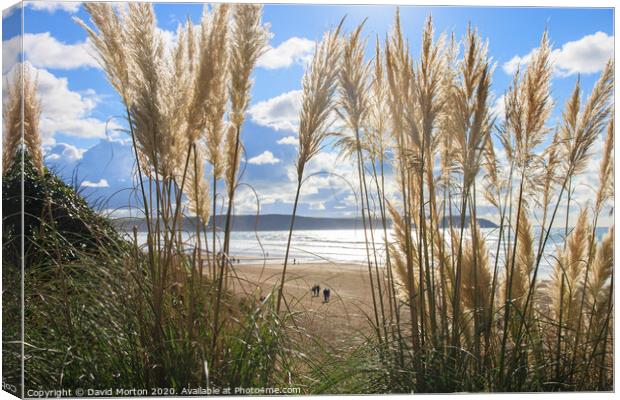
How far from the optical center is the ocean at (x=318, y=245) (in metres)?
3.77

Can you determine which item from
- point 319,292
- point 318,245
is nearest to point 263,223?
point 318,245

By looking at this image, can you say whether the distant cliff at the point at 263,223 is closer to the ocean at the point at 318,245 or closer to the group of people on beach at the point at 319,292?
the ocean at the point at 318,245

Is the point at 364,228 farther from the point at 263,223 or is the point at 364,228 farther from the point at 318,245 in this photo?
the point at 263,223

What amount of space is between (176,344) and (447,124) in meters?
1.92

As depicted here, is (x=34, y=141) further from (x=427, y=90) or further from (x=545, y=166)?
(x=545, y=166)

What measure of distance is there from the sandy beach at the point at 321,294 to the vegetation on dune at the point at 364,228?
0.24 feet

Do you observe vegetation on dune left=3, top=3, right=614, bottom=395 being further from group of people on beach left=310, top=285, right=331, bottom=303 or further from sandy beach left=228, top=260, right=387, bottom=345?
group of people on beach left=310, top=285, right=331, bottom=303

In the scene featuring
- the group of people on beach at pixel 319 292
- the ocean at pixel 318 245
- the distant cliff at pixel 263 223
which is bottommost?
the group of people on beach at pixel 319 292

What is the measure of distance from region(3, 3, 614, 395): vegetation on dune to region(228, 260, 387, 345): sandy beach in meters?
0.07

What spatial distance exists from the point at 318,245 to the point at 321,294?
0.42m

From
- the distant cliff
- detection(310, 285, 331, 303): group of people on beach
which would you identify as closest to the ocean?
the distant cliff

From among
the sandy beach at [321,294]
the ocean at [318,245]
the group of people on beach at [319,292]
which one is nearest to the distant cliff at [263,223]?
the ocean at [318,245]

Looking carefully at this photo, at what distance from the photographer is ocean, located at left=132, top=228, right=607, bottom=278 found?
12.4ft

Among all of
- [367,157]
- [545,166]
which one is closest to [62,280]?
[367,157]
